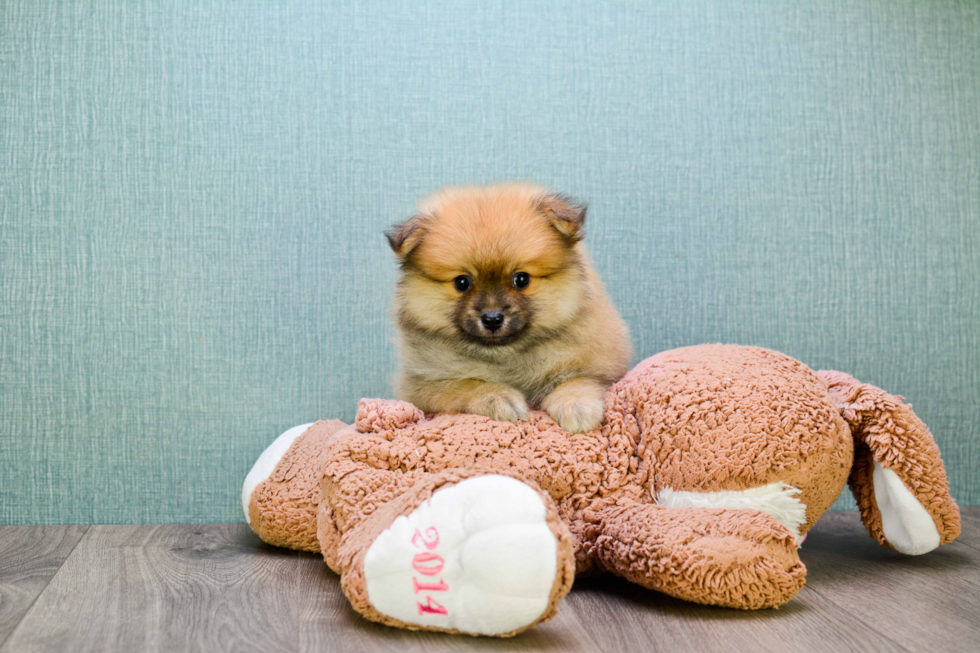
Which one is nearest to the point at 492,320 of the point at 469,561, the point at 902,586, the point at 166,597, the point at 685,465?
the point at 685,465

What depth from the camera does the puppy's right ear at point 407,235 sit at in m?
1.74

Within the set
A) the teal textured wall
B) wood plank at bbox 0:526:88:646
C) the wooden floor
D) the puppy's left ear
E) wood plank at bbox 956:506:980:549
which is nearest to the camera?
the wooden floor

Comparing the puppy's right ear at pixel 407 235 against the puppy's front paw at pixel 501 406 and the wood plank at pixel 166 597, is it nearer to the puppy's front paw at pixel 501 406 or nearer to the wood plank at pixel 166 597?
the puppy's front paw at pixel 501 406

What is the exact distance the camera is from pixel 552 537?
120 cm

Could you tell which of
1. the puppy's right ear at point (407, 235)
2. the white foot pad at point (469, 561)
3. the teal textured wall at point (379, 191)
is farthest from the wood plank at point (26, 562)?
A: the puppy's right ear at point (407, 235)

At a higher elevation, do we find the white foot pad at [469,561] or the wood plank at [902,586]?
the white foot pad at [469,561]

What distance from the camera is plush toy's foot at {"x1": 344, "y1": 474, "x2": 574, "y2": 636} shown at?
1.18 meters

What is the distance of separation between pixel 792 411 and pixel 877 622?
415mm

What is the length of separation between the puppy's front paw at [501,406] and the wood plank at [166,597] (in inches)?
21.6

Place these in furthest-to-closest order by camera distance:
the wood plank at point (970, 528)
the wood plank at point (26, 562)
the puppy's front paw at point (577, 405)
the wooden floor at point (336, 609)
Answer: the wood plank at point (970, 528), the puppy's front paw at point (577, 405), the wood plank at point (26, 562), the wooden floor at point (336, 609)

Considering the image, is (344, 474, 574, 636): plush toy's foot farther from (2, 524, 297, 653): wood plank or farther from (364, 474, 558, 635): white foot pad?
(2, 524, 297, 653): wood plank

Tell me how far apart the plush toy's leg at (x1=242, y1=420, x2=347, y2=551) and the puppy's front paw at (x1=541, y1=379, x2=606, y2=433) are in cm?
57

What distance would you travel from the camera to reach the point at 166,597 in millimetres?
1545

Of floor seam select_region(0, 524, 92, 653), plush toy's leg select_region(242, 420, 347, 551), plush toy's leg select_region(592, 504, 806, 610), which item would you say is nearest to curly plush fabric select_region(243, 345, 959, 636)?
plush toy's leg select_region(592, 504, 806, 610)
